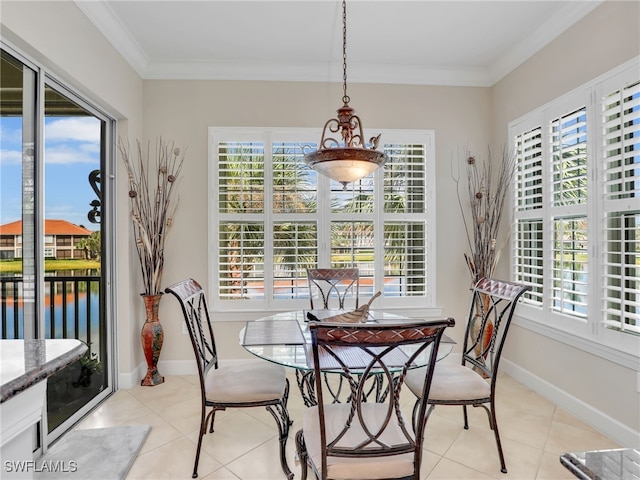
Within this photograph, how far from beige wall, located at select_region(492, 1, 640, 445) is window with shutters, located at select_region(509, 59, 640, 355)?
13 centimetres

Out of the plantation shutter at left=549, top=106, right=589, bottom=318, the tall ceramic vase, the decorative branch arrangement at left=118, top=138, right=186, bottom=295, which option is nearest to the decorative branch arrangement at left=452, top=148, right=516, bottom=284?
the plantation shutter at left=549, top=106, right=589, bottom=318

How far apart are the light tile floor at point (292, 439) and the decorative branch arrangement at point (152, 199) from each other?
1.01 m

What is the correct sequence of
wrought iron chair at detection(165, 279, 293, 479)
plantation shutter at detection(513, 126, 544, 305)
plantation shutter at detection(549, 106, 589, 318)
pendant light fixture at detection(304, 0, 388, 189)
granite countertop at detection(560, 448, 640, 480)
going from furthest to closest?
plantation shutter at detection(513, 126, 544, 305)
plantation shutter at detection(549, 106, 589, 318)
wrought iron chair at detection(165, 279, 293, 479)
pendant light fixture at detection(304, 0, 388, 189)
granite countertop at detection(560, 448, 640, 480)

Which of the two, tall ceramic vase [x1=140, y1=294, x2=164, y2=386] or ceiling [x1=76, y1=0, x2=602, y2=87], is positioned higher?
ceiling [x1=76, y1=0, x2=602, y2=87]

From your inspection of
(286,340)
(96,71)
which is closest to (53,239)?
(96,71)

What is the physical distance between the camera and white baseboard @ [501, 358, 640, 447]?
2.21 metres

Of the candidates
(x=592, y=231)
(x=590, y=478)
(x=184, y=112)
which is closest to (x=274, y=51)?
(x=184, y=112)

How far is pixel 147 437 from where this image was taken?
7.65 ft

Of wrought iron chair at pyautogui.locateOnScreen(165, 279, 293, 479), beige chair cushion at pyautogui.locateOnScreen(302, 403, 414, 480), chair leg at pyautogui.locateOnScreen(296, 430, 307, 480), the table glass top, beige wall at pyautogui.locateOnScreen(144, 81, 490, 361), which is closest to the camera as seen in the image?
beige chair cushion at pyautogui.locateOnScreen(302, 403, 414, 480)

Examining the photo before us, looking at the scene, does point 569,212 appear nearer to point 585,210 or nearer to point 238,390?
point 585,210

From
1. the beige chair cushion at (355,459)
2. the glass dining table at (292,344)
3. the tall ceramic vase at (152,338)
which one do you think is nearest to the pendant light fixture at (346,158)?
the glass dining table at (292,344)

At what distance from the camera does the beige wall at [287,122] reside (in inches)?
113

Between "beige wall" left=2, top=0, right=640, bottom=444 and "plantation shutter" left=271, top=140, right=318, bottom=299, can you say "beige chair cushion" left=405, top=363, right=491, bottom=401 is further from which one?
→ "plantation shutter" left=271, top=140, right=318, bottom=299

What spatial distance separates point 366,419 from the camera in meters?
1.64
